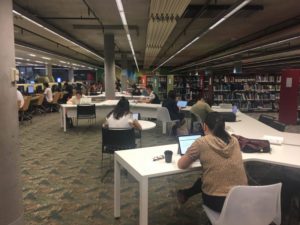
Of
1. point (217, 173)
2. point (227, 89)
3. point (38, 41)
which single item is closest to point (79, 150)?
point (217, 173)

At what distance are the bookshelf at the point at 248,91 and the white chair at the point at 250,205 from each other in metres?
12.8

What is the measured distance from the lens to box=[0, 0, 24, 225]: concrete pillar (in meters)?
2.74

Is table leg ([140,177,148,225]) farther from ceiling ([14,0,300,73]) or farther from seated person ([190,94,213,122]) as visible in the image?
seated person ([190,94,213,122])

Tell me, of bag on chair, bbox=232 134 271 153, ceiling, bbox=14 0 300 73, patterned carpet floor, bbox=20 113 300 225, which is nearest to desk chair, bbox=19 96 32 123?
ceiling, bbox=14 0 300 73

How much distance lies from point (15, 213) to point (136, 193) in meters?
1.65

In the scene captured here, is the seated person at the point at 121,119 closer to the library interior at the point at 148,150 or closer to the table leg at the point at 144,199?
the library interior at the point at 148,150

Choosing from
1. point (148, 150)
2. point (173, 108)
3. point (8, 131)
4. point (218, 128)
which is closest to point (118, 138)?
point (148, 150)

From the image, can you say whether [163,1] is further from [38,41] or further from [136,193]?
[38,41]

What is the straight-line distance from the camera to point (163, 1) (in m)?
5.23

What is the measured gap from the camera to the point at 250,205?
6.95 ft

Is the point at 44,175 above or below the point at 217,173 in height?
below

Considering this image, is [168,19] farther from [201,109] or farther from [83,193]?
[83,193]

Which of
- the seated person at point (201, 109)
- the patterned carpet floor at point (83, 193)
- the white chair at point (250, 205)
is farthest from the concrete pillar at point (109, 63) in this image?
the white chair at point (250, 205)

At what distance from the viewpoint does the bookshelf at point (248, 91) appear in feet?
48.6
